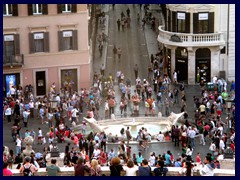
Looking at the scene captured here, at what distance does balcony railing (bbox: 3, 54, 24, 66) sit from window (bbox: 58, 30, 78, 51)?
9.23 ft

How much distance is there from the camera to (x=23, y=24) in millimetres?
52500

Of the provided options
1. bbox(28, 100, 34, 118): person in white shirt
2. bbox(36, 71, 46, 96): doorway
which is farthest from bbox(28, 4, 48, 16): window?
bbox(28, 100, 34, 118): person in white shirt

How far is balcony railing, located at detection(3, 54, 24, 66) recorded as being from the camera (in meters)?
52.6

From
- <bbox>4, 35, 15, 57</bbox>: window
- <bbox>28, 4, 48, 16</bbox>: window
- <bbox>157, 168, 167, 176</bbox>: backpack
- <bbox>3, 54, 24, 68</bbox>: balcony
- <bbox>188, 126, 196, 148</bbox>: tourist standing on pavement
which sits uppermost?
<bbox>28, 4, 48, 16</bbox>: window

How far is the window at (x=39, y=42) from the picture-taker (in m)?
52.8

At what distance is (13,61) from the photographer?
52719mm

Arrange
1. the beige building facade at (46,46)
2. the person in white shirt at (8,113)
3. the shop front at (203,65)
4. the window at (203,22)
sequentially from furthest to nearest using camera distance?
the shop front at (203,65) → the window at (203,22) → the beige building facade at (46,46) → the person in white shirt at (8,113)

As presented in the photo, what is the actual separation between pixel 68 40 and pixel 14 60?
3.97 meters

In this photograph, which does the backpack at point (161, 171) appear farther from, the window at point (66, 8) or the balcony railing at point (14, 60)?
the window at point (66, 8)

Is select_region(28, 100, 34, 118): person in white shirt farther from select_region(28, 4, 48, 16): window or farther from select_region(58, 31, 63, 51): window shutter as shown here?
select_region(28, 4, 48, 16): window

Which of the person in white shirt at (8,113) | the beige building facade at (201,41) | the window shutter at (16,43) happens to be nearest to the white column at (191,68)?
the beige building facade at (201,41)

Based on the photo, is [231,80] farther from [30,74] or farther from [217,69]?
[30,74]

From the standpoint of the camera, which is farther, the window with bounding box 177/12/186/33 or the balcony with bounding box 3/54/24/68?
the window with bounding box 177/12/186/33
